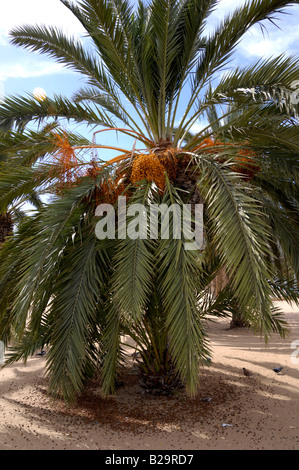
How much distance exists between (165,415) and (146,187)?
3.19m

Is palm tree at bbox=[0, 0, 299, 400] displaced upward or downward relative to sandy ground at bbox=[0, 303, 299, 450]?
upward

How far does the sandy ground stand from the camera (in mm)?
4781

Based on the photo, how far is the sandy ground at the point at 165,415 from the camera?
4781mm

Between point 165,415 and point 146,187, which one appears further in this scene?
point 165,415

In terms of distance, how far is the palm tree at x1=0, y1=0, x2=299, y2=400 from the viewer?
3906mm

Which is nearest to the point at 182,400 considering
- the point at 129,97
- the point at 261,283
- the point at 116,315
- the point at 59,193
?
the point at 116,315

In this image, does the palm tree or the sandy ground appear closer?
the palm tree

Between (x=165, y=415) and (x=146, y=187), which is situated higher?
(x=146, y=187)

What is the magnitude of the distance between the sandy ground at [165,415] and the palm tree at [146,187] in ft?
2.35

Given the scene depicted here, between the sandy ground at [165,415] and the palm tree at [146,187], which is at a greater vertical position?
the palm tree at [146,187]

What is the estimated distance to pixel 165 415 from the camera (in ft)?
18.2

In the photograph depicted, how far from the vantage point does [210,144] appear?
17.7 ft

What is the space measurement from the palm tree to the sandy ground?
72cm

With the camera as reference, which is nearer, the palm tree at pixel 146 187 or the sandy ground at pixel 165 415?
the palm tree at pixel 146 187
